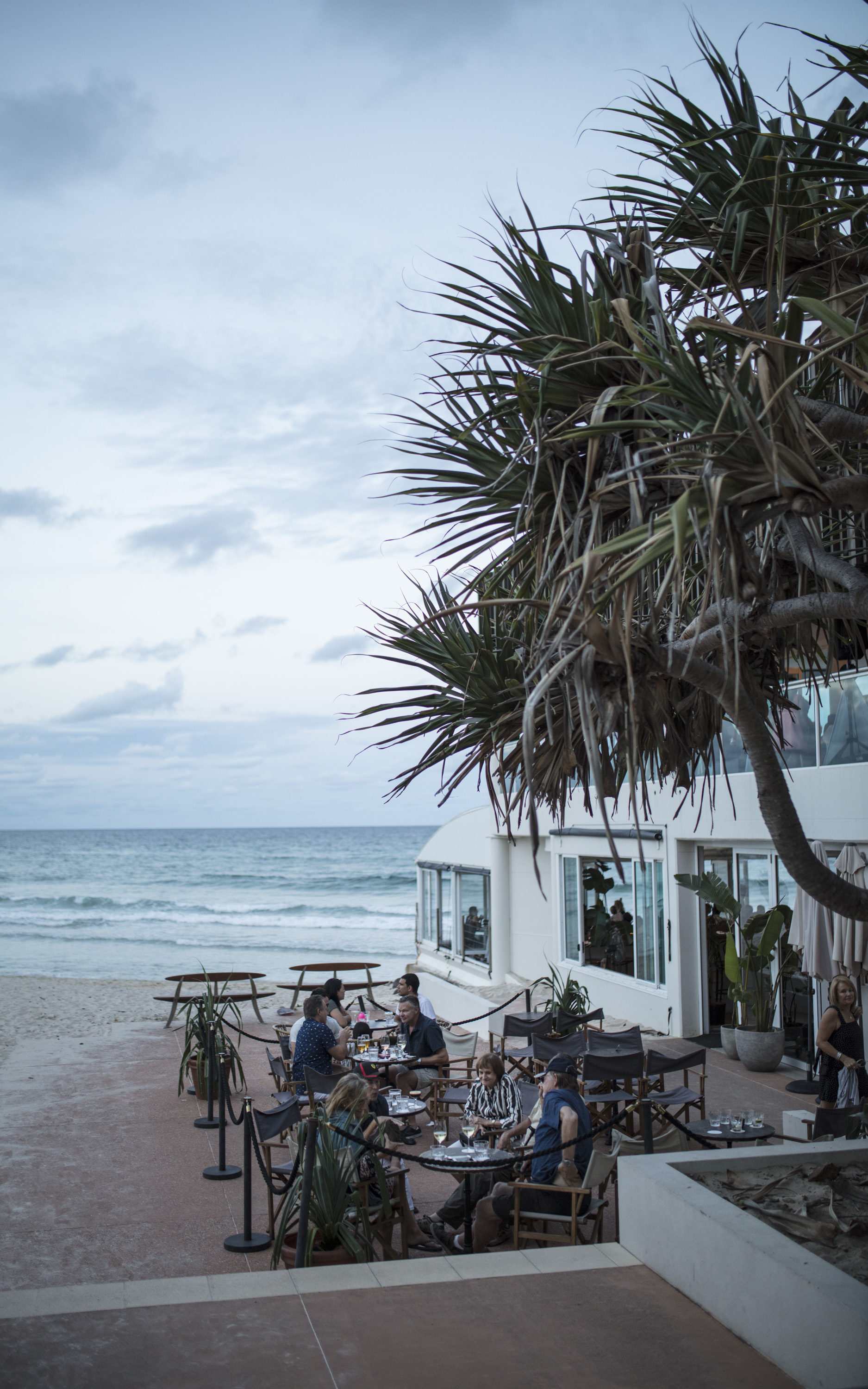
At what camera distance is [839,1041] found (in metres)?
7.33

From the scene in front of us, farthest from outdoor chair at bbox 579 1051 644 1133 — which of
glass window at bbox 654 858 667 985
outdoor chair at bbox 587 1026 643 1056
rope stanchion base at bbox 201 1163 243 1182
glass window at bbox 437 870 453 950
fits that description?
glass window at bbox 437 870 453 950

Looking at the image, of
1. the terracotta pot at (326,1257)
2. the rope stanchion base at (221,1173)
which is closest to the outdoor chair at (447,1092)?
the rope stanchion base at (221,1173)

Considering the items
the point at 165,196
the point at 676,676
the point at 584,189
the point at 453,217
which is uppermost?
the point at 165,196

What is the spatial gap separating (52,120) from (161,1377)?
23.6ft

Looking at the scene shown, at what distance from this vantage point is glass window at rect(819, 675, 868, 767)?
9125 mm

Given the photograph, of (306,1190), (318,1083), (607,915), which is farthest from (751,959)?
(306,1190)

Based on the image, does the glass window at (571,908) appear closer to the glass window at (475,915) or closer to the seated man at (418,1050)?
the glass window at (475,915)

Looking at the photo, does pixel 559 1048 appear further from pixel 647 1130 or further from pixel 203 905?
pixel 203 905

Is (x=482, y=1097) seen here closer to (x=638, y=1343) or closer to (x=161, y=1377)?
(x=638, y=1343)

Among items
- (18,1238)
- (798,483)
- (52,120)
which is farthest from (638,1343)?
(52,120)

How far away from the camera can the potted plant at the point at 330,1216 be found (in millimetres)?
5086

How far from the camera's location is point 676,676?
4262 millimetres

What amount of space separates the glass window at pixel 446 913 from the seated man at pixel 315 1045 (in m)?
11.1

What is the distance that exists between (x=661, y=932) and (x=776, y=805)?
8.42 metres
